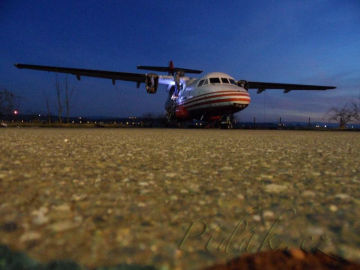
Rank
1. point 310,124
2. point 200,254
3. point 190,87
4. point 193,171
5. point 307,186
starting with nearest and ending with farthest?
point 200,254
point 307,186
point 193,171
point 190,87
point 310,124

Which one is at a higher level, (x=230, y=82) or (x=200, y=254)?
(x=230, y=82)

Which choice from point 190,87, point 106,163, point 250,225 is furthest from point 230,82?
point 250,225

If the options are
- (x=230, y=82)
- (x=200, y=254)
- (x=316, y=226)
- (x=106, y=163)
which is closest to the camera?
(x=200, y=254)

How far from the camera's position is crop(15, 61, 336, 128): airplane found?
11.5m

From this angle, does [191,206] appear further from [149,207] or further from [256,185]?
[256,185]

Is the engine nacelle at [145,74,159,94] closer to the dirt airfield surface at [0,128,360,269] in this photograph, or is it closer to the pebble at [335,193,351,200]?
the dirt airfield surface at [0,128,360,269]

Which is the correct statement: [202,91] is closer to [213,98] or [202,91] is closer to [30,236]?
[213,98]

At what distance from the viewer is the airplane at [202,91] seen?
11508mm

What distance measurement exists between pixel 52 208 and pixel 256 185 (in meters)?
1.01

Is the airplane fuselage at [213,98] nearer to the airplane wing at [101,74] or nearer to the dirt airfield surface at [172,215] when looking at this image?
the airplane wing at [101,74]

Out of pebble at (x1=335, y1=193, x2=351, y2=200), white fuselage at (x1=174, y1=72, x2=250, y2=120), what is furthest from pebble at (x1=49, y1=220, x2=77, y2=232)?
white fuselage at (x1=174, y1=72, x2=250, y2=120)

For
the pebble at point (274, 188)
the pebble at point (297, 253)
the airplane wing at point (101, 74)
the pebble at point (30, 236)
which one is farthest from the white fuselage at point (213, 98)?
the pebble at point (30, 236)

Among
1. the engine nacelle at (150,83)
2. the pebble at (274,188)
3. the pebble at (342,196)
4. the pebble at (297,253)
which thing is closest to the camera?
the pebble at (297,253)

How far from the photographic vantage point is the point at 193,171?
5.22 ft
